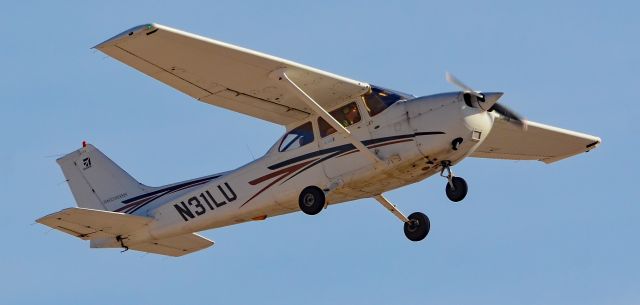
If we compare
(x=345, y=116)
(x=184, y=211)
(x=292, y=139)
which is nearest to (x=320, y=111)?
(x=345, y=116)

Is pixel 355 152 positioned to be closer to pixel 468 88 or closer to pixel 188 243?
pixel 468 88

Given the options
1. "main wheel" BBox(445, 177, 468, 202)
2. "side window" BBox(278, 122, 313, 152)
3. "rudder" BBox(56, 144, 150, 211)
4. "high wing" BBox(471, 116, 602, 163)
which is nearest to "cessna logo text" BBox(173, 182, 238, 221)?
"side window" BBox(278, 122, 313, 152)

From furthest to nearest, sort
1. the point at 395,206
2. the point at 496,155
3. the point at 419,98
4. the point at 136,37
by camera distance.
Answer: the point at 496,155, the point at 395,206, the point at 419,98, the point at 136,37

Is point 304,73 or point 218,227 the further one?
point 218,227

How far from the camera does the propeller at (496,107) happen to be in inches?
800

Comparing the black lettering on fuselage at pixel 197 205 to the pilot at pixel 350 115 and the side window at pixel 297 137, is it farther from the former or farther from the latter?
the pilot at pixel 350 115

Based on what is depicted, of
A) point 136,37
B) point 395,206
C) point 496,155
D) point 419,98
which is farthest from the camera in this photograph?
point 496,155

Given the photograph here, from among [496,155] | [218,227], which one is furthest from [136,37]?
[496,155]

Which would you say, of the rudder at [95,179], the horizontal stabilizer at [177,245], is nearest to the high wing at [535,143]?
the horizontal stabilizer at [177,245]

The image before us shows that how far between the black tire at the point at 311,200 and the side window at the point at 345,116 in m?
0.88

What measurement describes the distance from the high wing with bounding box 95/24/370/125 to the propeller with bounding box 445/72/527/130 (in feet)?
4.45

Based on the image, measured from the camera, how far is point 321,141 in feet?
69.8

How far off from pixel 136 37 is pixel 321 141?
353 cm

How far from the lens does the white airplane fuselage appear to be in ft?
66.6
